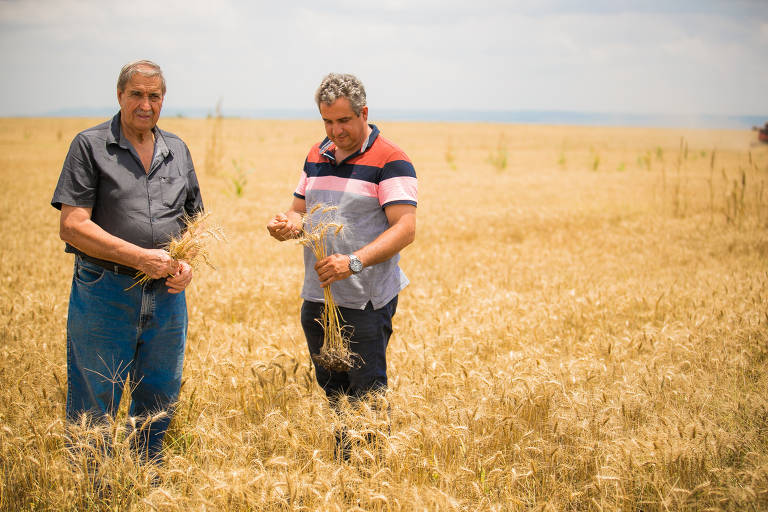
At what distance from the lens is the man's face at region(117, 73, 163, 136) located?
2.66m

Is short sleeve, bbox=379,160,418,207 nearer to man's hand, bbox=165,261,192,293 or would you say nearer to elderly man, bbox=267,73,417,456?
elderly man, bbox=267,73,417,456

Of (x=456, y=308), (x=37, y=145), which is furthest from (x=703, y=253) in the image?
(x=37, y=145)

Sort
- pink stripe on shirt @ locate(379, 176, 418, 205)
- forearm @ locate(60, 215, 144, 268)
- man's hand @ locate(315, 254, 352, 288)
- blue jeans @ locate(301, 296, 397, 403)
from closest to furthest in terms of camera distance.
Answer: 1. forearm @ locate(60, 215, 144, 268)
2. man's hand @ locate(315, 254, 352, 288)
3. pink stripe on shirt @ locate(379, 176, 418, 205)
4. blue jeans @ locate(301, 296, 397, 403)

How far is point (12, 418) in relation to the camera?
3258mm

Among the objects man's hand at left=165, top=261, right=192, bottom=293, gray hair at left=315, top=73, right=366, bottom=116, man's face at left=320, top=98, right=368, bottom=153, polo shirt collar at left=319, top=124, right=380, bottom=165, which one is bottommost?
man's hand at left=165, top=261, right=192, bottom=293

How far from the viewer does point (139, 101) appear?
8.76 ft

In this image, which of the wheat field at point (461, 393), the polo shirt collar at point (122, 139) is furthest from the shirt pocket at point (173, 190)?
the wheat field at point (461, 393)

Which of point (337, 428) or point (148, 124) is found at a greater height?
point (148, 124)

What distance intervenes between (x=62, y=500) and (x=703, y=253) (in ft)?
28.5

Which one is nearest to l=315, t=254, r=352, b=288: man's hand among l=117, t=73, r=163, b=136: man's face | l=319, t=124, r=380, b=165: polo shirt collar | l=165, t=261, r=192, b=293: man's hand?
l=319, t=124, r=380, b=165: polo shirt collar

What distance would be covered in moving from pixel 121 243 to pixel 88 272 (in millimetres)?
322

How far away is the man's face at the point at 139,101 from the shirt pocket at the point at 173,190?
0.91ft

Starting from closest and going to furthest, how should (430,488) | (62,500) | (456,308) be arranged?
(62,500), (430,488), (456,308)

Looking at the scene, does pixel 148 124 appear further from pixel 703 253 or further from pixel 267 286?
pixel 703 253
